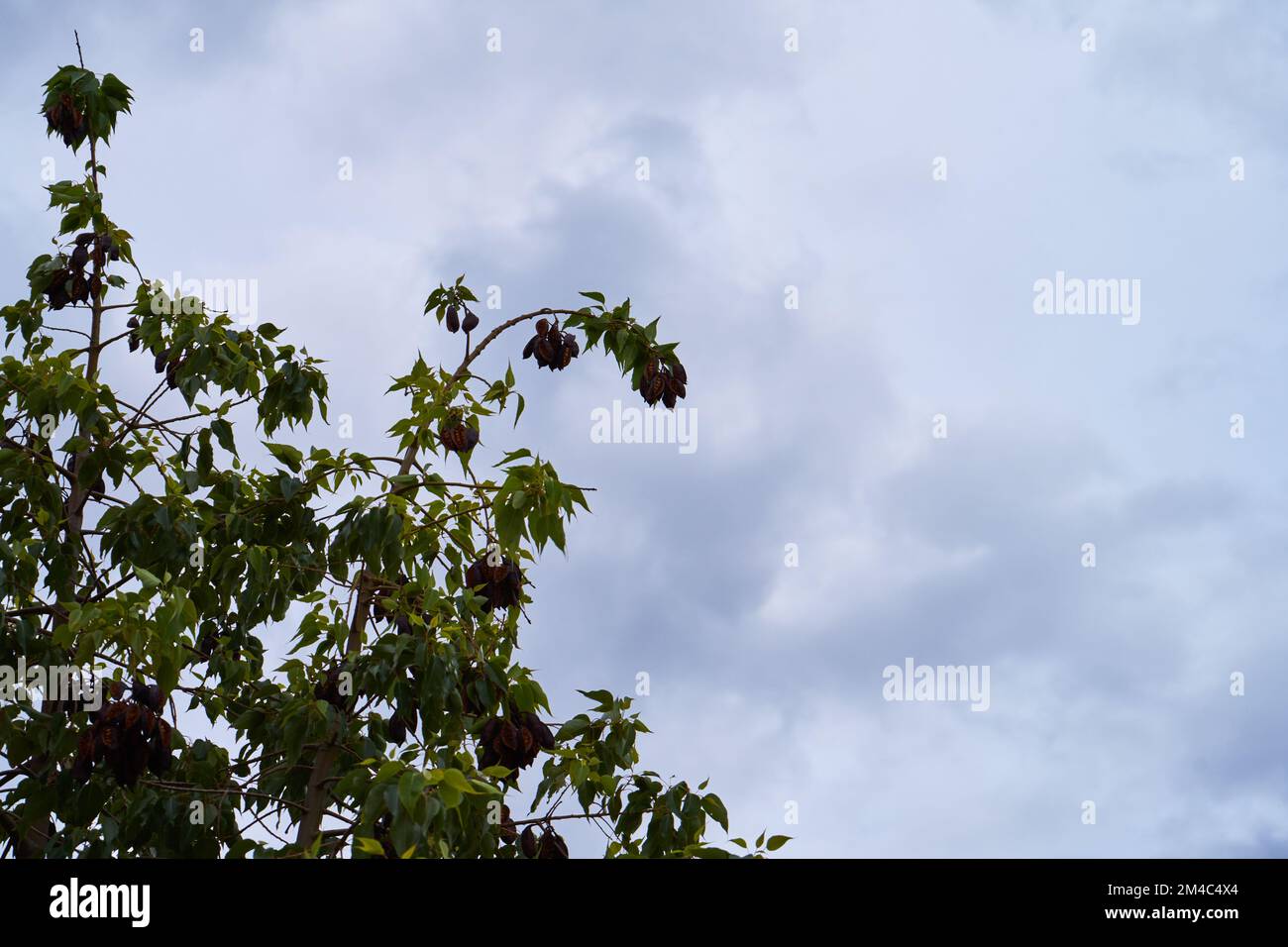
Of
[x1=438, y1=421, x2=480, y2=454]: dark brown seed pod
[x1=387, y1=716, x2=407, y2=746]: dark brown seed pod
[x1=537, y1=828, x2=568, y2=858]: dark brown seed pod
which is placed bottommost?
[x1=537, y1=828, x2=568, y2=858]: dark brown seed pod

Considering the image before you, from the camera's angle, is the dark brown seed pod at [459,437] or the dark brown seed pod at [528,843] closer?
the dark brown seed pod at [528,843]

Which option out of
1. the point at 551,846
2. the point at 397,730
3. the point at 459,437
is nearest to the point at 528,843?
the point at 551,846

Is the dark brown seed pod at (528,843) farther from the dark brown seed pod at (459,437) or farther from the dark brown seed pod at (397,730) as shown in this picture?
the dark brown seed pod at (459,437)

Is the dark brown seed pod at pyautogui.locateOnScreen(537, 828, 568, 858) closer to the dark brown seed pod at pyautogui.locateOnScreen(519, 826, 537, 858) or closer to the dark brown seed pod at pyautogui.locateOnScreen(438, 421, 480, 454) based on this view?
the dark brown seed pod at pyautogui.locateOnScreen(519, 826, 537, 858)

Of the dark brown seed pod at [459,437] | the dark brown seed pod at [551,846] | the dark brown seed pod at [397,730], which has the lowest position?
the dark brown seed pod at [551,846]

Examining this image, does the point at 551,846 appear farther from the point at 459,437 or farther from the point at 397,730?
the point at 459,437

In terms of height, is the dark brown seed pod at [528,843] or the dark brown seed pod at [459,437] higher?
the dark brown seed pod at [459,437]

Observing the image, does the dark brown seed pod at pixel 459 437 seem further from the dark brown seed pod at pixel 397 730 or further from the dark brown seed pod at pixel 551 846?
the dark brown seed pod at pixel 551 846

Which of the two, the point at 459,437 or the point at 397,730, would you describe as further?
the point at 459,437

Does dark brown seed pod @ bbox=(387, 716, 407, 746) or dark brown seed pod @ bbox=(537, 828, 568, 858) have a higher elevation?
dark brown seed pod @ bbox=(387, 716, 407, 746)

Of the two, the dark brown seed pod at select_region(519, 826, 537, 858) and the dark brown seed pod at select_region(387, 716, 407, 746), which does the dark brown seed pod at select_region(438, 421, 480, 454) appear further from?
the dark brown seed pod at select_region(519, 826, 537, 858)

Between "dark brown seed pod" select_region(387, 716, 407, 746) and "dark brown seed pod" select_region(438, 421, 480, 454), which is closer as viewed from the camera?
"dark brown seed pod" select_region(387, 716, 407, 746)

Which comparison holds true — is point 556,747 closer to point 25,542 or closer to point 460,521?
point 460,521
